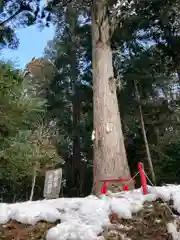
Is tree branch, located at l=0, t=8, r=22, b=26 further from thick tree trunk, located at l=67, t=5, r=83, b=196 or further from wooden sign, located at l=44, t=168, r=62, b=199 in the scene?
thick tree trunk, located at l=67, t=5, r=83, b=196

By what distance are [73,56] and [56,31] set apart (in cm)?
215

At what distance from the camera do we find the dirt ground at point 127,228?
6.63 feet

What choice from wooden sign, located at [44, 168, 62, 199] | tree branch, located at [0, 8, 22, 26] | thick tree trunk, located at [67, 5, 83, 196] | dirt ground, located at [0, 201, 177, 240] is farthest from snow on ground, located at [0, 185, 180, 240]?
thick tree trunk, located at [67, 5, 83, 196]

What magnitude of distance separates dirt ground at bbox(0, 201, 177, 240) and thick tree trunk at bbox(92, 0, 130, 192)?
3.55m

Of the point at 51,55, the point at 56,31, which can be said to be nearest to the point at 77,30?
the point at 56,31

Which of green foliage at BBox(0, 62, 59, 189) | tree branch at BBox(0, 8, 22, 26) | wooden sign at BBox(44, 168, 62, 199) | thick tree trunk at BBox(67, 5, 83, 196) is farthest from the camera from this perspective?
thick tree trunk at BBox(67, 5, 83, 196)

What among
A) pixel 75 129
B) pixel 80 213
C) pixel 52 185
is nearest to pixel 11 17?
pixel 52 185

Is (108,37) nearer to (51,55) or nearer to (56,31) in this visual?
(56,31)

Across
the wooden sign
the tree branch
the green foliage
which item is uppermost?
the tree branch

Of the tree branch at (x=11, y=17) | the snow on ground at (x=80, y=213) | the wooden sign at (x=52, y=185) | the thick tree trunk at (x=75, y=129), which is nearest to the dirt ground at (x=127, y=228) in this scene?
the snow on ground at (x=80, y=213)

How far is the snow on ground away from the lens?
1923mm

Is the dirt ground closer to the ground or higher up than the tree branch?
closer to the ground

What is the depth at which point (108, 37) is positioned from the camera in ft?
23.6

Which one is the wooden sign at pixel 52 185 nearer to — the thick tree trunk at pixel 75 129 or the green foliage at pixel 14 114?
the green foliage at pixel 14 114
